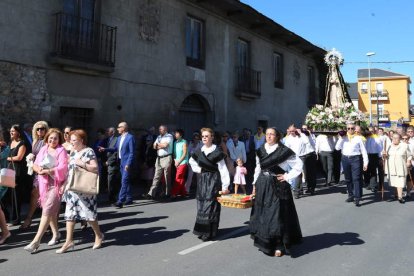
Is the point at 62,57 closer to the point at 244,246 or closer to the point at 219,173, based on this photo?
the point at 219,173

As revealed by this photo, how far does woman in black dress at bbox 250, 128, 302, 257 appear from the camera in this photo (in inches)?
181

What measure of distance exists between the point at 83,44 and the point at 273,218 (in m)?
7.27

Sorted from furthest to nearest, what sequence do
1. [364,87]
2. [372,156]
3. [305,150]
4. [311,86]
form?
[364,87], [311,86], [372,156], [305,150]

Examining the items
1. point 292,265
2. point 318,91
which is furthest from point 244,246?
point 318,91

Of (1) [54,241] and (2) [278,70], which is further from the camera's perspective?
(2) [278,70]

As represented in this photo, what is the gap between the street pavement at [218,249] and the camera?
410 cm

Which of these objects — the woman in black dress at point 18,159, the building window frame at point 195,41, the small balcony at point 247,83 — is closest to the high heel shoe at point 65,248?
the woman in black dress at point 18,159

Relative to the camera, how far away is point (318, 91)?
22.2 m

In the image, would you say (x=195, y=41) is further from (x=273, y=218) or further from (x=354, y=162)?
(x=273, y=218)

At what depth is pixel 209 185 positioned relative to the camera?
527 cm

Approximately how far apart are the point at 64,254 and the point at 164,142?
4298 mm

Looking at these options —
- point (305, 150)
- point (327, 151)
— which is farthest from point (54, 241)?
point (327, 151)

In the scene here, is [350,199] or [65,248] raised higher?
[350,199]

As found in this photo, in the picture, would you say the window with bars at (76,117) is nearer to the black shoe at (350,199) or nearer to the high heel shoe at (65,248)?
the high heel shoe at (65,248)
